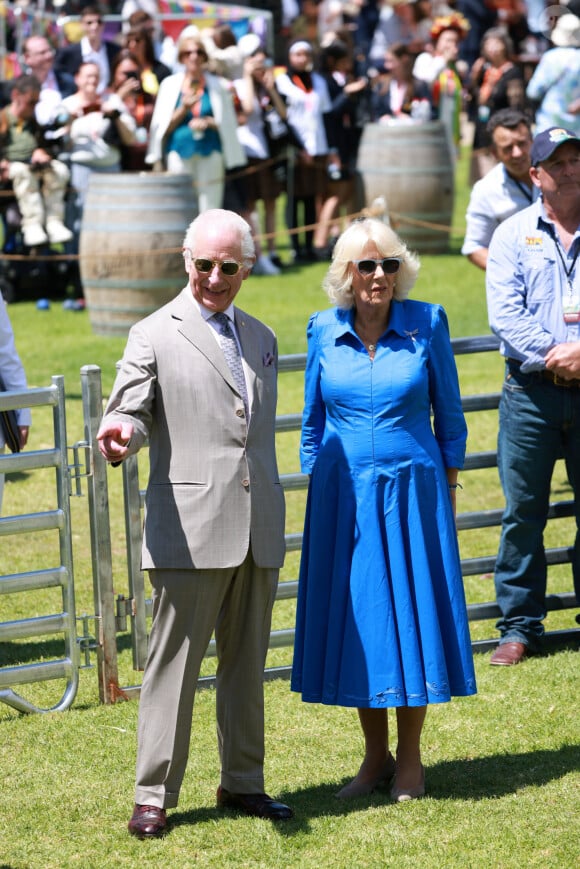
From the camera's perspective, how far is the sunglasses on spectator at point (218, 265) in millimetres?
4395

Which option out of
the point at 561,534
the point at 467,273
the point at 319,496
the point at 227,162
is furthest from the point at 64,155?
the point at 319,496

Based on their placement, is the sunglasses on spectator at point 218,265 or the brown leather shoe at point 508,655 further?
the brown leather shoe at point 508,655

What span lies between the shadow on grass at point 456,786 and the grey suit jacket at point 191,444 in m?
0.92

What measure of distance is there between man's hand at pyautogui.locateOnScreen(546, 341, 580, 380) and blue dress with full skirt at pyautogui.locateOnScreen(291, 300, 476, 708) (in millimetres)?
1053

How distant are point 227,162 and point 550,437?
29.5 feet

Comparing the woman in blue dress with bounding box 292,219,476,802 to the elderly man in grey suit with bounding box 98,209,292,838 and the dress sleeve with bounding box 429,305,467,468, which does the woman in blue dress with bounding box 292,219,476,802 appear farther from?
the elderly man in grey suit with bounding box 98,209,292,838

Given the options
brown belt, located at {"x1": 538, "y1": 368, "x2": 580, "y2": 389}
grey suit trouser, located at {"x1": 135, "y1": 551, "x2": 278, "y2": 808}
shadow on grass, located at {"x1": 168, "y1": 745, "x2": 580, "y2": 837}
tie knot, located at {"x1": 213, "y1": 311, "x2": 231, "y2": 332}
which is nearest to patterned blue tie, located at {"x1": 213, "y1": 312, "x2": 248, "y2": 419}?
tie knot, located at {"x1": 213, "y1": 311, "x2": 231, "y2": 332}

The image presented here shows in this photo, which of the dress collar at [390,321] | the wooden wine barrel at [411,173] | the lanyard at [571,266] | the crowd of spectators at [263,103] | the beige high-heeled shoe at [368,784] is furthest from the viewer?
the wooden wine barrel at [411,173]


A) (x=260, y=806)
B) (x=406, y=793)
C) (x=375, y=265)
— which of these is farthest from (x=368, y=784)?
(x=375, y=265)

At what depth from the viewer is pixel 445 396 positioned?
490 cm

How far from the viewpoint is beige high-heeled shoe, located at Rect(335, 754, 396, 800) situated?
4.96 m

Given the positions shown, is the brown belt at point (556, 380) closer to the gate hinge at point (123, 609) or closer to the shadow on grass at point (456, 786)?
the shadow on grass at point (456, 786)

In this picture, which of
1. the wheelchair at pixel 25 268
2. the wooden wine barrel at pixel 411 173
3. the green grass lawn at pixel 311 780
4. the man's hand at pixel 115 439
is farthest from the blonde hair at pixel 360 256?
the wooden wine barrel at pixel 411 173

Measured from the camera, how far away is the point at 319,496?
4.90 metres
